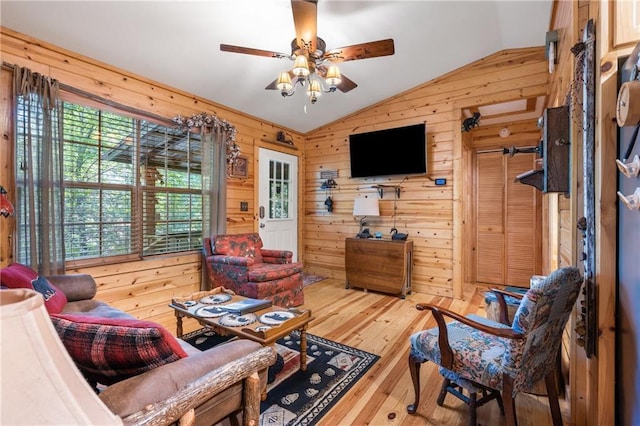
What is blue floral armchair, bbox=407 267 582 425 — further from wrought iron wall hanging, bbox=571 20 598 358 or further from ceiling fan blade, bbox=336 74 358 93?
ceiling fan blade, bbox=336 74 358 93

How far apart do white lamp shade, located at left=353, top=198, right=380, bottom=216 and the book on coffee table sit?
7.71 ft

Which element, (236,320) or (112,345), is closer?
(112,345)

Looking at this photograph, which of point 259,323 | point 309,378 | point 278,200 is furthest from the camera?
point 278,200

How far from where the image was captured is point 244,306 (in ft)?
7.01

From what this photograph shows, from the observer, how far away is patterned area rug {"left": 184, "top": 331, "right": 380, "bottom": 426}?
1.68 m

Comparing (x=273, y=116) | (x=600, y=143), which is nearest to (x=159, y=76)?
(x=273, y=116)

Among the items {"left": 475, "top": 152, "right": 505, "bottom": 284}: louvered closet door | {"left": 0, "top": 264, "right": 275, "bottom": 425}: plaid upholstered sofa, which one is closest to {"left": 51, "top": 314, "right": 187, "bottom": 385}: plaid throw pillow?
{"left": 0, "top": 264, "right": 275, "bottom": 425}: plaid upholstered sofa

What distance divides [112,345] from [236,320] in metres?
1.08

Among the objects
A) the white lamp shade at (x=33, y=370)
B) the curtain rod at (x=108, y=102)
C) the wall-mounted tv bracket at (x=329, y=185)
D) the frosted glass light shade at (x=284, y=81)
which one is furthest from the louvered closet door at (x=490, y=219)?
the white lamp shade at (x=33, y=370)

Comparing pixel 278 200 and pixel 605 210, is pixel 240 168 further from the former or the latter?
pixel 605 210

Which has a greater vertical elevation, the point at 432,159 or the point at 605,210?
the point at 432,159

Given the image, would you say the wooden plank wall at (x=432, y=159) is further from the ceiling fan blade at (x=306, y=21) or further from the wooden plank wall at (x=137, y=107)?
the ceiling fan blade at (x=306, y=21)

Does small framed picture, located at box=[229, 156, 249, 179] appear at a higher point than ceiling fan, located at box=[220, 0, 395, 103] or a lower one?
lower

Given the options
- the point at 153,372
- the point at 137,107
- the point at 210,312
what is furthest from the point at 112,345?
the point at 137,107
